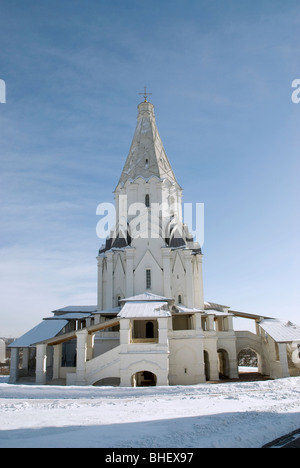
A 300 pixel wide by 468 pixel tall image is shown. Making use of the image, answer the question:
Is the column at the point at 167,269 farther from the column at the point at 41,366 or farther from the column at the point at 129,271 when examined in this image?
the column at the point at 41,366

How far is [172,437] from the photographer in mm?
8320

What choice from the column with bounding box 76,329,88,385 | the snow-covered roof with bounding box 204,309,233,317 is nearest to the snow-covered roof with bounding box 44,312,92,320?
the column with bounding box 76,329,88,385

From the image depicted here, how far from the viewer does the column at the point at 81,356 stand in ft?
71.6

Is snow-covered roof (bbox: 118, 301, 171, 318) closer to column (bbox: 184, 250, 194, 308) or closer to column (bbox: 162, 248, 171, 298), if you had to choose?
column (bbox: 162, 248, 171, 298)

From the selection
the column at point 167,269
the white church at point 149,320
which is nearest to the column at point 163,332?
the white church at point 149,320

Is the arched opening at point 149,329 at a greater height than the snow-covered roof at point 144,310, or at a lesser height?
lesser

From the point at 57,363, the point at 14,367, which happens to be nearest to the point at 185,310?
the point at 57,363

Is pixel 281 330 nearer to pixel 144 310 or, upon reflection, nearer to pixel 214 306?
pixel 214 306

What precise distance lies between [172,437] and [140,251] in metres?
21.8

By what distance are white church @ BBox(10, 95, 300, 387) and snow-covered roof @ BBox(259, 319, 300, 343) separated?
0.23 ft

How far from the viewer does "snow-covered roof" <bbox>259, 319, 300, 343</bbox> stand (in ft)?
83.4

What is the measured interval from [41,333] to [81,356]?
22.5ft

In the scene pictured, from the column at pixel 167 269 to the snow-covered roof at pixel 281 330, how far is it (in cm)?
766
